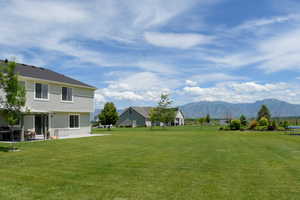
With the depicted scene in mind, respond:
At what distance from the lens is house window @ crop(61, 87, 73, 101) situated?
966 inches

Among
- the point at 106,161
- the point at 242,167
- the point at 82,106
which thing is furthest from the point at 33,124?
the point at 242,167

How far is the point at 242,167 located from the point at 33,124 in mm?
17830

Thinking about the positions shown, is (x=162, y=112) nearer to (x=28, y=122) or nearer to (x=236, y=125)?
(x=236, y=125)

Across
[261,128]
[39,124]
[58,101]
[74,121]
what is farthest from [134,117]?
[39,124]

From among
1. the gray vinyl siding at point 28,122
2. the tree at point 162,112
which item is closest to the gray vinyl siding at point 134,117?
the tree at point 162,112

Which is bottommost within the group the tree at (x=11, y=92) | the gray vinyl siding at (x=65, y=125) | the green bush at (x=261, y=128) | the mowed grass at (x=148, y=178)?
the mowed grass at (x=148, y=178)

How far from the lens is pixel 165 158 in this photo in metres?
11.4

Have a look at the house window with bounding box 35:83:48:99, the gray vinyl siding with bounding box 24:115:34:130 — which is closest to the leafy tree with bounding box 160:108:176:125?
the house window with bounding box 35:83:48:99

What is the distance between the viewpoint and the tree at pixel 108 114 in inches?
1606

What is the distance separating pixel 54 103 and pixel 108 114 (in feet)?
57.3

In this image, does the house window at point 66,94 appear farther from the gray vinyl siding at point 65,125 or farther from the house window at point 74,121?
the house window at point 74,121

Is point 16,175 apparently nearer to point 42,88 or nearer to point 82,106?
point 42,88

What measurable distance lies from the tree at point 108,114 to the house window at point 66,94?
15.6 metres

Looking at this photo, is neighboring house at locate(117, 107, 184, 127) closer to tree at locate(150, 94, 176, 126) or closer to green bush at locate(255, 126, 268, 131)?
tree at locate(150, 94, 176, 126)
